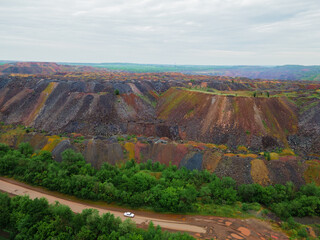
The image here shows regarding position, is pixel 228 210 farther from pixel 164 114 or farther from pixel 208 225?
pixel 164 114

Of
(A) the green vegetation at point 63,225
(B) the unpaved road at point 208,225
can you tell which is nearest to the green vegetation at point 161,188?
(B) the unpaved road at point 208,225

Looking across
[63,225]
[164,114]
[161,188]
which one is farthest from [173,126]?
[63,225]

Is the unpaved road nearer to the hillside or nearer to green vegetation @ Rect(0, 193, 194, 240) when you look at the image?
green vegetation @ Rect(0, 193, 194, 240)

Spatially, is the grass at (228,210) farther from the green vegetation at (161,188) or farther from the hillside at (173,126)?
the hillside at (173,126)

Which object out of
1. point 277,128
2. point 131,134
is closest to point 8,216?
point 131,134

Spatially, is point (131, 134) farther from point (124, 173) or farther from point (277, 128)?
point (277, 128)

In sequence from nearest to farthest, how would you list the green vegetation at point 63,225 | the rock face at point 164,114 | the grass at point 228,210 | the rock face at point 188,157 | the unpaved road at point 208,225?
the green vegetation at point 63,225 → the unpaved road at point 208,225 → the grass at point 228,210 → the rock face at point 188,157 → the rock face at point 164,114
